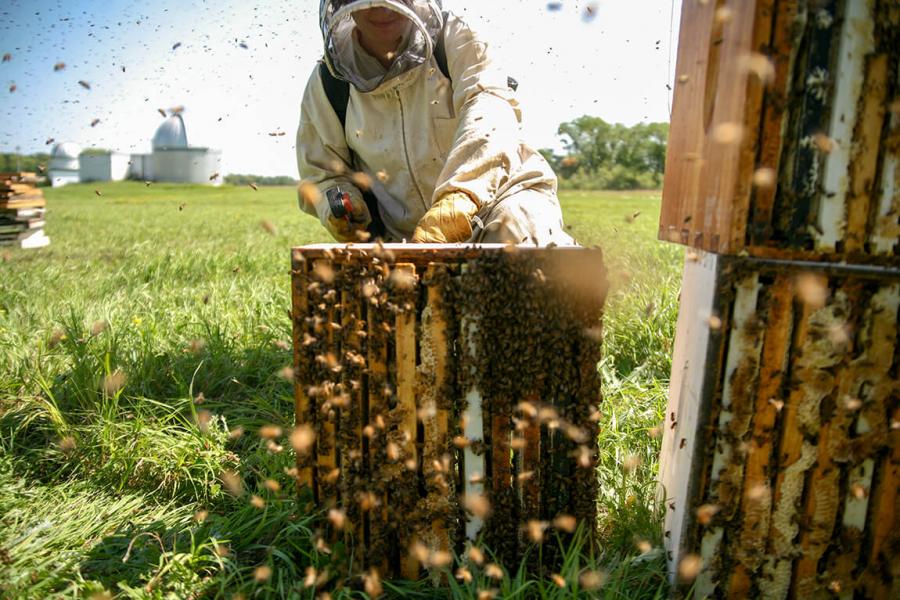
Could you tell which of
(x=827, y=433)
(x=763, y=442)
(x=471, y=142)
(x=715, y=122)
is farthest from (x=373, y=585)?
(x=471, y=142)

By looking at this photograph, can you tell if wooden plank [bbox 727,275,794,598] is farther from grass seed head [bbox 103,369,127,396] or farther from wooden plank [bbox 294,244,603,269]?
grass seed head [bbox 103,369,127,396]

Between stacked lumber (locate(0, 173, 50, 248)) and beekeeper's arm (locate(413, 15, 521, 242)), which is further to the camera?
stacked lumber (locate(0, 173, 50, 248))

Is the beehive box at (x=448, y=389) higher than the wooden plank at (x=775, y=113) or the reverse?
the reverse

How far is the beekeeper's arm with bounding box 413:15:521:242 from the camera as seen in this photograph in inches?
108

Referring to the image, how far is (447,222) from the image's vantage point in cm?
273

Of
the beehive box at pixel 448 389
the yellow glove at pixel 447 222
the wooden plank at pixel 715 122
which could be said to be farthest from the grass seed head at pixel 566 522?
the yellow glove at pixel 447 222

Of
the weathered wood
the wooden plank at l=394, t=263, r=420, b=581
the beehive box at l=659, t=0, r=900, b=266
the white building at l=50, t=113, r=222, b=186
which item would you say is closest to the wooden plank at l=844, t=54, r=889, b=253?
the beehive box at l=659, t=0, r=900, b=266

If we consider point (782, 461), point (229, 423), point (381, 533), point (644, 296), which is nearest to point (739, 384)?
point (782, 461)

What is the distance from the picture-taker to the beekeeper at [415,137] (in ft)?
9.96

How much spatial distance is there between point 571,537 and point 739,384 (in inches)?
30.2

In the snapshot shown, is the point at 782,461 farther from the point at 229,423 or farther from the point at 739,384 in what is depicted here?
the point at 229,423

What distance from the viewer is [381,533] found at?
83.2 inches

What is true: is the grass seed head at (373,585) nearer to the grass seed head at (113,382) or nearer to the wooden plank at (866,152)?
the wooden plank at (866,152)

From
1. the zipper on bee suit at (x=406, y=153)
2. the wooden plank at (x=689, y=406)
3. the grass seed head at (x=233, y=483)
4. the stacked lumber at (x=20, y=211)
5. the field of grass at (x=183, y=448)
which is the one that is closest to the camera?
the wooden plank at (x=689, y=406)
